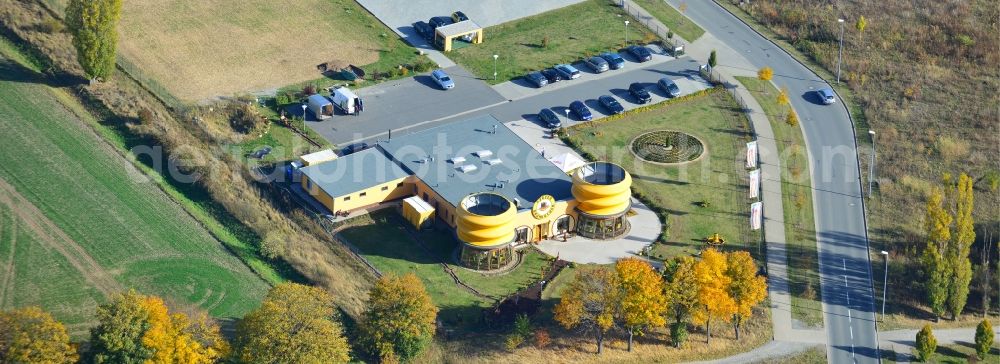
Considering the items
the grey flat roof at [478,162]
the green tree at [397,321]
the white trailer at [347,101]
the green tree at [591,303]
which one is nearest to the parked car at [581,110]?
the grey flat roof at [478,162]

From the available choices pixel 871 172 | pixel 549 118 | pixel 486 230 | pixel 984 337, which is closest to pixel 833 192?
pixel 871 172

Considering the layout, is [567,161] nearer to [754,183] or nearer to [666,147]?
[666,147]

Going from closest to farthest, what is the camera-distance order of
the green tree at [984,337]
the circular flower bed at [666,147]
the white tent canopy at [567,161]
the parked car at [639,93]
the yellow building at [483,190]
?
1. the green tree at [984,337]
2. the yellow building at [483,190]
3. the white tent canopy at [567,161]
4. the circular flower bed at [666,147]
5. the parked car at [639,93]

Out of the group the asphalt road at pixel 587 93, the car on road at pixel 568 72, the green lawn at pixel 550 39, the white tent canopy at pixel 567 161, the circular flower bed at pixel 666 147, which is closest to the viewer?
the white tent canopy at pixel 567 161

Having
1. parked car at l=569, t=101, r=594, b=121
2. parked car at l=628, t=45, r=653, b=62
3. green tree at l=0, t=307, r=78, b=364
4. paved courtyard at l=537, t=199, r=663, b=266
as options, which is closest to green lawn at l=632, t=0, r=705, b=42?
parked car at l=628, t=45, r=653, b=62

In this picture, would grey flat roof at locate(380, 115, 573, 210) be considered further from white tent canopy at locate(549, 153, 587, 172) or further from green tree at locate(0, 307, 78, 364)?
green tree at locate(0, 307, 78, 364)

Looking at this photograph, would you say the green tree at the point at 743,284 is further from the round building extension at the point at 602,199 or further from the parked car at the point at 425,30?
the parked car at the point at 425,30

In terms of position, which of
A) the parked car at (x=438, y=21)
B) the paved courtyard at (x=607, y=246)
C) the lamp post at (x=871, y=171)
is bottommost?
the paved courtyard at (x=607, y=246)
